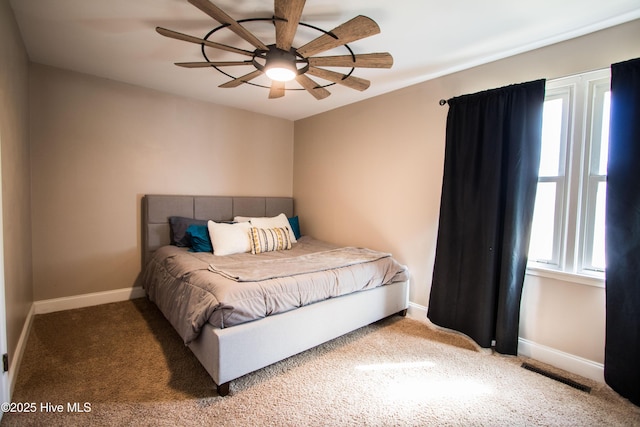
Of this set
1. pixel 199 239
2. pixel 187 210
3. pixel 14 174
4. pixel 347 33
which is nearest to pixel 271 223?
pixel 199 239

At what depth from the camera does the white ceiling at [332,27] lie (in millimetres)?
1811

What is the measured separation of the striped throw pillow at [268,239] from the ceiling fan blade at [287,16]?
2.01 metres

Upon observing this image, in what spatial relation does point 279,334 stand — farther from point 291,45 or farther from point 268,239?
point 291,45

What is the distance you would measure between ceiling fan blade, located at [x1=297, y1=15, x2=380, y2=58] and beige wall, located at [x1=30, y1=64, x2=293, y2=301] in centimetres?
228

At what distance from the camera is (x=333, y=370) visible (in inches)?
82.9

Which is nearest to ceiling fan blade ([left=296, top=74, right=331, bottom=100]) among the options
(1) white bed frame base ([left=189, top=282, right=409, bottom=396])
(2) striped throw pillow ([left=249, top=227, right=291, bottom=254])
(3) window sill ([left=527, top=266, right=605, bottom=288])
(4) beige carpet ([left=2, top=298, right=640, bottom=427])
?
(2) striped throw pillow ([left=249, top=227, right=291, bottom=254])

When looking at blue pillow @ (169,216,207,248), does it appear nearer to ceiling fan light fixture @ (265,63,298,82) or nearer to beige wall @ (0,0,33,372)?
beige wall @ (0,0,33,372)

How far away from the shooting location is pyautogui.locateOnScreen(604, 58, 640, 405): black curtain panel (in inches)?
71.4

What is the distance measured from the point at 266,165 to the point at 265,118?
663mm

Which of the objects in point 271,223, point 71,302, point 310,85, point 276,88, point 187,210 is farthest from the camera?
point 271,223

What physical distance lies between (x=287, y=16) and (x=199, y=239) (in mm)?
2311

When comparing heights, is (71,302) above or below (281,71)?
below

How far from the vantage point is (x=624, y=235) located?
1850 mm

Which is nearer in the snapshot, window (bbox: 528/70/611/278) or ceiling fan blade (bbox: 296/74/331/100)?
window (bbox: 528/70/611/278)
